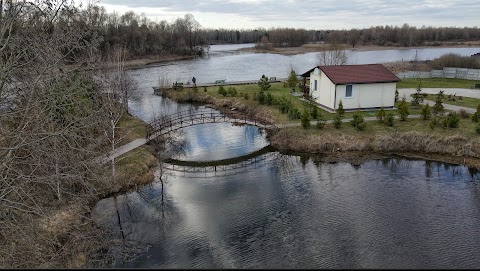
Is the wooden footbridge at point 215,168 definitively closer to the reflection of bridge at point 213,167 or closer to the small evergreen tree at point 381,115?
the reflection of bridge at point 213,167

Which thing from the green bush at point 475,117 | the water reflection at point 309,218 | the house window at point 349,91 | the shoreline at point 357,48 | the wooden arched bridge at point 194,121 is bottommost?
the water reflection at point 309,218

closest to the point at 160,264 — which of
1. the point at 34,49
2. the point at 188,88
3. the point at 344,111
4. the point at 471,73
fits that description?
the point at 34,49

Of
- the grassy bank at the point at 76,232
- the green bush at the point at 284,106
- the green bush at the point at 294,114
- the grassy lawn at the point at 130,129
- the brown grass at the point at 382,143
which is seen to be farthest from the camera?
the green bush at the point at 284,106

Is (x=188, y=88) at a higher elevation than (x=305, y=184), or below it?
higher

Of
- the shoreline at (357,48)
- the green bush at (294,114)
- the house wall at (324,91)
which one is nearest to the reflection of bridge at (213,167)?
the green bush at (294,114)

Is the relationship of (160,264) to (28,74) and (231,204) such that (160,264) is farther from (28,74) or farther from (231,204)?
(28,74)

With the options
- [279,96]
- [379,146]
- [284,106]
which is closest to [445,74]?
[279,96]

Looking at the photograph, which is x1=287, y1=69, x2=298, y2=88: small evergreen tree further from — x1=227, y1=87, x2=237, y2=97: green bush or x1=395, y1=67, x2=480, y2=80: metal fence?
x1=395, y1=67, x2=480, y2=80: metal fence
